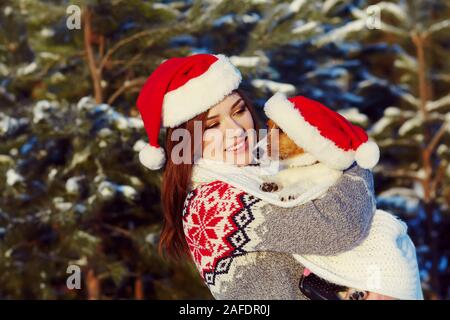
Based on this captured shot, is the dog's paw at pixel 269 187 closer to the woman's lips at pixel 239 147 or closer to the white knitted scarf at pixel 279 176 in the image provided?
the white knitted scarf at pixel 279 176

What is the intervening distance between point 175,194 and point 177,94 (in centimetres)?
41

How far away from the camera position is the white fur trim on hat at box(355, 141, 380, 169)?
2.34 m

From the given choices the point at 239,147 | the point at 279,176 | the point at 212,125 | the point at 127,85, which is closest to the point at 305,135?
the point at 279,176

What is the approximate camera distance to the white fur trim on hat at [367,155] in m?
2.34

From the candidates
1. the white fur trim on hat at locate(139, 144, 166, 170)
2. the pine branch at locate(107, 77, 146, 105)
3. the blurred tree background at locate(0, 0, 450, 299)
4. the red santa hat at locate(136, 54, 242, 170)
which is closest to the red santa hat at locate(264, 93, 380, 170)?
the red santa hat at locate(136, 54, 242, 170)

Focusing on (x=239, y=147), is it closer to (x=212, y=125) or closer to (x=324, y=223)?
(x=212, y=125)

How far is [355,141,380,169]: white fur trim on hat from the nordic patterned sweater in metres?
0.05

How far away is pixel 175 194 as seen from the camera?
108 inches

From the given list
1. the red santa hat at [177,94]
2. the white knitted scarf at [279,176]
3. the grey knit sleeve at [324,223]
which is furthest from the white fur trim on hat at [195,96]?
the grey knit sleeve at [324,223]

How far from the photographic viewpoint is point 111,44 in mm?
6434
